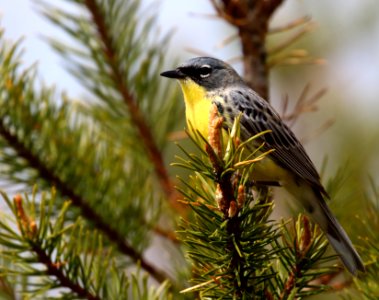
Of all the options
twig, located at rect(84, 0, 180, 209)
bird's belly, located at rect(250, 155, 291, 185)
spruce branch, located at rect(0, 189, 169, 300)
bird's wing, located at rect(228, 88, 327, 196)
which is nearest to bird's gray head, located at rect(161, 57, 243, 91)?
bird's wing, located at rect(228, 88, 327, 196)

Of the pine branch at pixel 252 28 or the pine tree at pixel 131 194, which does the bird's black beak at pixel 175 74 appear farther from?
the pine branch at pixel 252 28

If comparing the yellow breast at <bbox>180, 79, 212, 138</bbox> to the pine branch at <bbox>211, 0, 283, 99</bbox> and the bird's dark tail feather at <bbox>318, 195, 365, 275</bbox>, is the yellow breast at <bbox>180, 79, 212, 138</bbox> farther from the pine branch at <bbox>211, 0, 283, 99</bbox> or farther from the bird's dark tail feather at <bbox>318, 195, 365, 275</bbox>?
the bird's dark tail feather at <bbox>318, 195, 365, 275</bbox>

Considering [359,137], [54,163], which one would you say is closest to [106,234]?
[54,163]

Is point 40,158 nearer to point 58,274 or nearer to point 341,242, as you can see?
point 58,274

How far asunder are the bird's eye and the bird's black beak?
228 millimetres

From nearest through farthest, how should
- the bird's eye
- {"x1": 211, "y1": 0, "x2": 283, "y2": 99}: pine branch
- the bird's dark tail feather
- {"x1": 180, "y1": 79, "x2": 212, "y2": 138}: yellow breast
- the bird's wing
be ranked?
the bird's dark tail feather
{"x1": 211, "y1": 0, "x2": 283, "y2": 99}: pine branch
{"x1": 180, "y1": 79, "x2": 212, "y2": 138}: yellow breast
the bird's wing
the bird's eye

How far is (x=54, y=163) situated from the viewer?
232cm

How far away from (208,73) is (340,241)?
1.41 meters

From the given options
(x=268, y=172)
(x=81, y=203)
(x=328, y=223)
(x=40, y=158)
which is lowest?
(x=328, y=223)

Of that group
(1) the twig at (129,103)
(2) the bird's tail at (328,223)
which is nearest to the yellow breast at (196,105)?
(1) the twig at (129,103)

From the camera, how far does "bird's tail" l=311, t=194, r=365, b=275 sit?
2.08 m

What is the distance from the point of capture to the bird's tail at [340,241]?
81.7 inches

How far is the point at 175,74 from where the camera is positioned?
2.99m

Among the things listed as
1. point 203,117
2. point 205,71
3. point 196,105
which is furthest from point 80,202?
point 205,71
